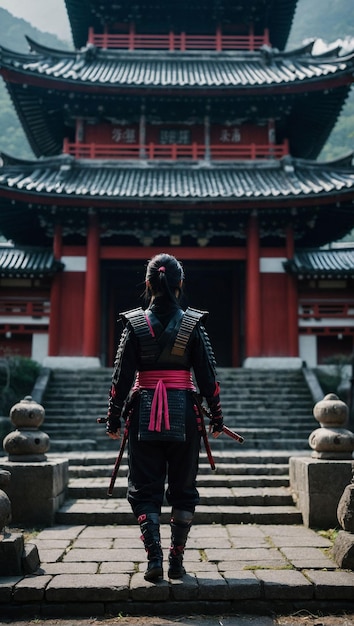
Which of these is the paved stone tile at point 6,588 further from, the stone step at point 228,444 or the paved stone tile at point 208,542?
the stone step at point 228,444

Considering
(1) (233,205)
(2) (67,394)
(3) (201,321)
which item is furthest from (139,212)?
(3) (201,321)

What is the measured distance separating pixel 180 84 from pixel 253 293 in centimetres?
585

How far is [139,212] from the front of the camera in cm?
1380

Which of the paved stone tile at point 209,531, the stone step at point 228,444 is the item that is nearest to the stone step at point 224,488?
the paved stone tile at point 209,531

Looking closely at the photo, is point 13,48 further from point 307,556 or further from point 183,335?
point 307,556

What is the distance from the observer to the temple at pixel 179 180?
44.5 feet

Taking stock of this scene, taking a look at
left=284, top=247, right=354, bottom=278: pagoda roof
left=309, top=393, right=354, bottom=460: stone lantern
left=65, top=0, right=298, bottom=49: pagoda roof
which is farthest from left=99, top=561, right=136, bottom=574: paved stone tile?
left=65, top=0, right=298, bottom=49: pagoda roof

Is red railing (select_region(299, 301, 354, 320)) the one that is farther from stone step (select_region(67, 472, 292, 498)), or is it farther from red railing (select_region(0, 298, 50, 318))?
stone step (select_region(67, 472, 292, 498))

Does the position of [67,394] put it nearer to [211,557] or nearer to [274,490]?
[274,490]

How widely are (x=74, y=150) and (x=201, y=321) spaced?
1275 centimetres

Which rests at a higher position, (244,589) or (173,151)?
(173,151)

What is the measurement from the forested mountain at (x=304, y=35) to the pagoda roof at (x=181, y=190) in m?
39.4

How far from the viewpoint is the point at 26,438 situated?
549 centimetres

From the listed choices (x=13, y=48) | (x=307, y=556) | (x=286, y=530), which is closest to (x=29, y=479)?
(x=286, y=530)
